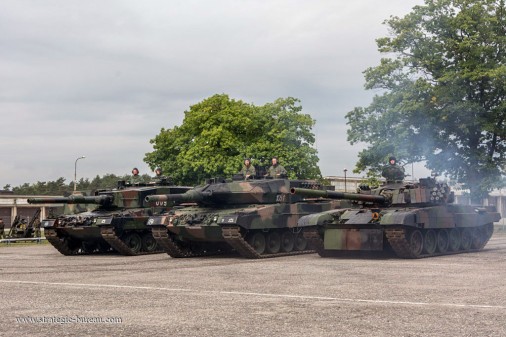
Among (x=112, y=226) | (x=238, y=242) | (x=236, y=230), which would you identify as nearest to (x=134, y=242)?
(x=112, y=226)

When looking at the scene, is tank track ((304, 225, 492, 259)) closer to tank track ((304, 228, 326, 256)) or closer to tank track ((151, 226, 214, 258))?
tank track ((304, 228, 326, 256))

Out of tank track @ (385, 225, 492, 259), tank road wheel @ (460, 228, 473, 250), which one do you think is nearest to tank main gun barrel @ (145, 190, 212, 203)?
tank track @ (385, 225, 492, 259)

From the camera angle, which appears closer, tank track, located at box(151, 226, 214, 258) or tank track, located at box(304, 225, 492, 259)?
tank track, located at box(304, 225, 492, 259)

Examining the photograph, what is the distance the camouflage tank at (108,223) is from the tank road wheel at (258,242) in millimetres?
5558

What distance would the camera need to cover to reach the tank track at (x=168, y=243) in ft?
86.2

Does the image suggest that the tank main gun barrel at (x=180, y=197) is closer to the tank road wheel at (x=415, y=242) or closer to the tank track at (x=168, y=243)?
the tank track at (x=168, y=243)

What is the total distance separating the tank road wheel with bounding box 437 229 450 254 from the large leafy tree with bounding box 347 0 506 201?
695 inches

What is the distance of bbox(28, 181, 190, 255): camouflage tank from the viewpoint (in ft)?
92.6

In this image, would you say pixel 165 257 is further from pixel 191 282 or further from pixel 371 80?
pixel 371 80

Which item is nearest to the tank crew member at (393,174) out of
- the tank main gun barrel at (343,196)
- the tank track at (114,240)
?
the tank main gun barrel at (343,196)

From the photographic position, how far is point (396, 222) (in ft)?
73.9

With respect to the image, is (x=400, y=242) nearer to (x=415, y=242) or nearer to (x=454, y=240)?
(x=415, y=242)

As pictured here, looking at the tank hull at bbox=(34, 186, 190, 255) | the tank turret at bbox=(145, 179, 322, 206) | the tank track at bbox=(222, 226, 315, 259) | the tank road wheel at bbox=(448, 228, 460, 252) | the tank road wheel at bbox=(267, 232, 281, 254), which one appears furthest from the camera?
the tank hull at bbox=(34, 186, 190, 255)

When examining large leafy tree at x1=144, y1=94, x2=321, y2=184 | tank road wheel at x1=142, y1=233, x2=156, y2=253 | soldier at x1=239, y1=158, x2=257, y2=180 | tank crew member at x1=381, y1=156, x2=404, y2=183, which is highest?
large leafy tree at x1=144, y1=94, x2=321, y2=184
